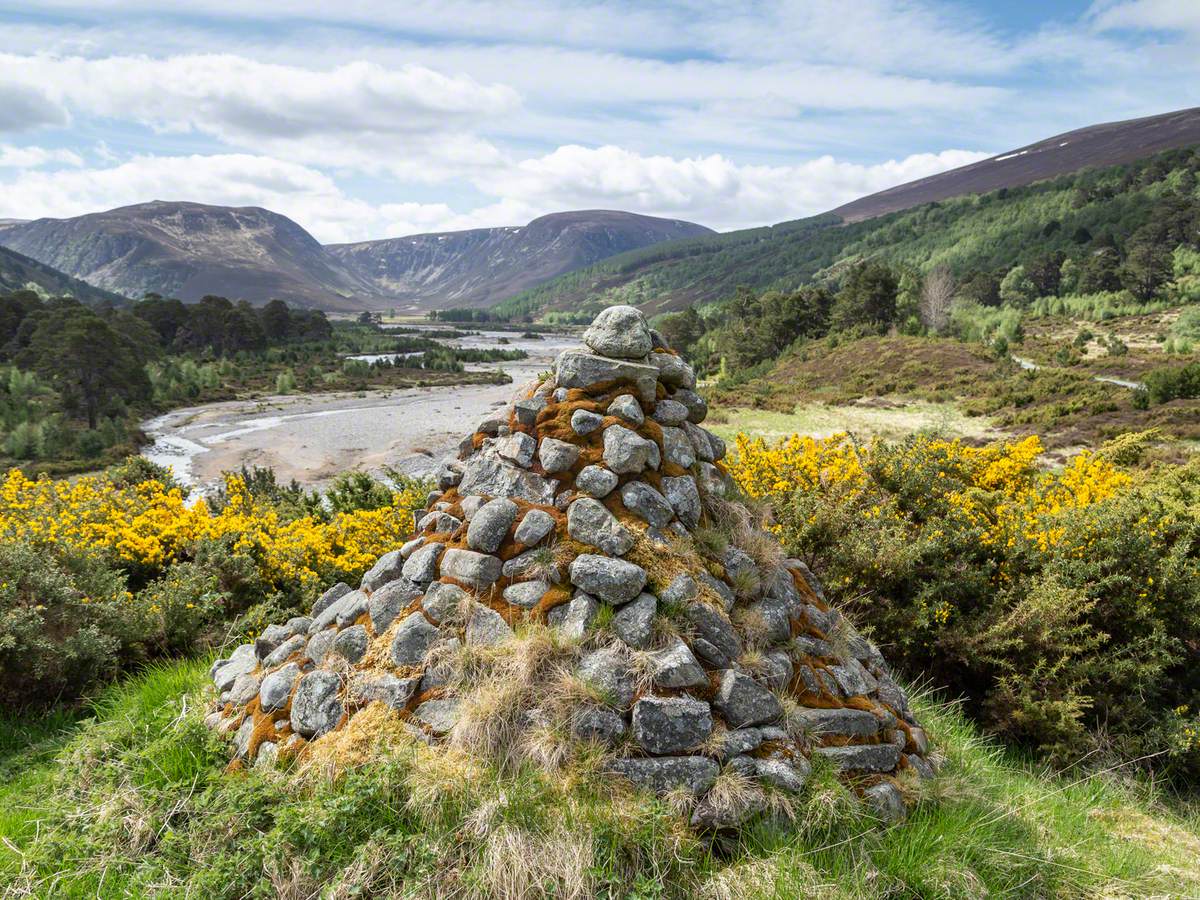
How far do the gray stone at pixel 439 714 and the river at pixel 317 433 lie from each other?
13454 millimetres

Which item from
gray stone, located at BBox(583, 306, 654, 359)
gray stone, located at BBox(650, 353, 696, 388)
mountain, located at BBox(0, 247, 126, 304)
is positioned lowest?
gray stone, located at BBox(650, 353, 696, 388)

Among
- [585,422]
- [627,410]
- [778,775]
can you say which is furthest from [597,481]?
[778,775]

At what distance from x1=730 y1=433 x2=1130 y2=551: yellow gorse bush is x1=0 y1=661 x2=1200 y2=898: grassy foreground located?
16.3 feet

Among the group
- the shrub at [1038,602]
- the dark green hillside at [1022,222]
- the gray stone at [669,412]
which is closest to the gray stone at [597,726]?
the gray stone at [669,412]

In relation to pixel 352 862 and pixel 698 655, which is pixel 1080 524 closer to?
pixel 698 655

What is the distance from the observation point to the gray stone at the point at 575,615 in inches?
161

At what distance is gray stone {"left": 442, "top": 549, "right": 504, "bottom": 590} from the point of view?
4.37 metres

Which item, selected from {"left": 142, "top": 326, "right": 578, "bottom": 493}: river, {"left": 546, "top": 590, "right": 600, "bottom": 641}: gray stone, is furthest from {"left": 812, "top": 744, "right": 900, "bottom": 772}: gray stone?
{"left": 142, "top": 326, "right": 578, "bottom": 493}: river

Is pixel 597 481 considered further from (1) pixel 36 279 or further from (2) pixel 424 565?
(1) pixel 36 279

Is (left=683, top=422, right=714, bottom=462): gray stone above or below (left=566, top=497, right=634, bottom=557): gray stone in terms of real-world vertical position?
above

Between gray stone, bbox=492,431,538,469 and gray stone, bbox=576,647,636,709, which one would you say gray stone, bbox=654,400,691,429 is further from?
gray stone, bbox=576,647,636,709

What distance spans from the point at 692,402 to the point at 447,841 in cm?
372

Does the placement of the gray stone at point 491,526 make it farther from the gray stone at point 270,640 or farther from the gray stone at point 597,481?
the gray stone at point 270,640

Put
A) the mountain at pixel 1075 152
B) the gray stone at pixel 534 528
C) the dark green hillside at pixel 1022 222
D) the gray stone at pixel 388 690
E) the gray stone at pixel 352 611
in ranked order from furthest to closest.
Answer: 1. the mountain at pixel 1075 152
2. the dark green hillside at pixel 1022 222
3. the gray stone at pixel 352 611
4. the gray stone at pixel 534 528
5. the gray stone at pixel 388 690
